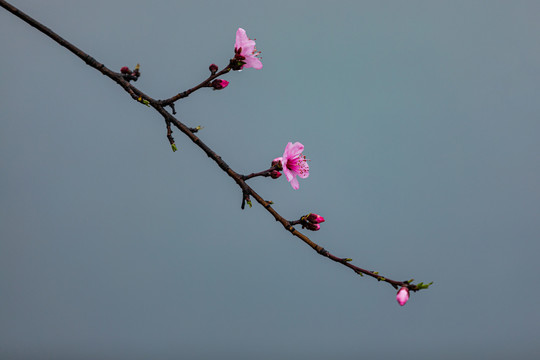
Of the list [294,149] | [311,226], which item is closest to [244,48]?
[294,149]

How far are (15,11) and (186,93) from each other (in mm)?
252

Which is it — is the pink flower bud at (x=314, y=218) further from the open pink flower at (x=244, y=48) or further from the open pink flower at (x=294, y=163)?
the open pink flower at (x=244, y=48)

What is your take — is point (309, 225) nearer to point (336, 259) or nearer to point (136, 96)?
point (336, 259)

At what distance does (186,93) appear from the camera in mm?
734

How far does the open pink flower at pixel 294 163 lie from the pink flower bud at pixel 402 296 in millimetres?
264

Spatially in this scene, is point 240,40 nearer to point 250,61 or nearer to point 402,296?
point 250,61

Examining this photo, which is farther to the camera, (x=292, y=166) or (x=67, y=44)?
(x=292, y=166)

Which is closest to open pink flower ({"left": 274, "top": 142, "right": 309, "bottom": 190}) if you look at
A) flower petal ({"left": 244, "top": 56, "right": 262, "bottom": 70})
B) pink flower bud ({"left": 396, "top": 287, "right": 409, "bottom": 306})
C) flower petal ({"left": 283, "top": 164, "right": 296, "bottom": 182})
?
flower petal ({"left": 283, "top": 164, "right": 296, "bottom": 182})

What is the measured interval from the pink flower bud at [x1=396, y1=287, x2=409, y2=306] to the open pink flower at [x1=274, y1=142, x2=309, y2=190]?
26cm

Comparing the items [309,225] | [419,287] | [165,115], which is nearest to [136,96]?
[165,115]

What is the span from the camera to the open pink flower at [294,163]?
0.86 m

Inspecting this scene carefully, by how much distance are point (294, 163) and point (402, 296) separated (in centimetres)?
34

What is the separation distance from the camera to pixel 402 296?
65 centimetres

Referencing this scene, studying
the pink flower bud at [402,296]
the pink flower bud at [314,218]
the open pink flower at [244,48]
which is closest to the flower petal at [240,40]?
the open pink flower at [244,48]
